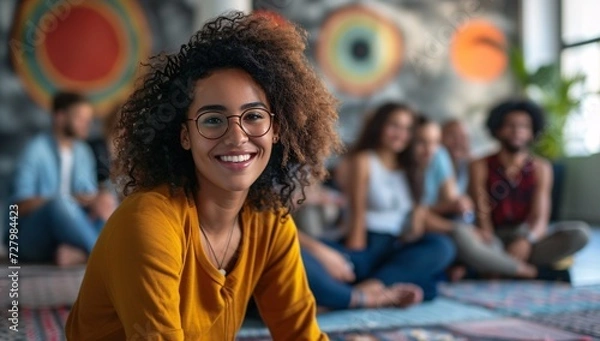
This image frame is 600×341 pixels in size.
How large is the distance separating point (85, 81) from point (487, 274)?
3418 mm

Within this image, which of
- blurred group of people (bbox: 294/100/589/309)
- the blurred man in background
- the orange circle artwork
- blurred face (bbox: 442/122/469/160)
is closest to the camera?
blurred group of people (bbox: 294/100/589/309)

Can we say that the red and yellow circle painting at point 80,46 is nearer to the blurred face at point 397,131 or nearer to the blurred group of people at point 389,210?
the blurred group of people at point 389,210

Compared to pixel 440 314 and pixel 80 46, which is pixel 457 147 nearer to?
pixel 440 314

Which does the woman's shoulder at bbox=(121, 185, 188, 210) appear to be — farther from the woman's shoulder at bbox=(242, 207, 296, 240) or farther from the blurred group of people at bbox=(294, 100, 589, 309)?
the blurred group of people at bbox=(294, 100, 589, 309)

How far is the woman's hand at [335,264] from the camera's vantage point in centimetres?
233

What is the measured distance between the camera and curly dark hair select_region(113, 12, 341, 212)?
1.06 meters

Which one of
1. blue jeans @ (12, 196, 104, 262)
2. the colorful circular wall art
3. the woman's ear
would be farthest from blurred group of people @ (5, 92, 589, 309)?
the colorful circular wall art

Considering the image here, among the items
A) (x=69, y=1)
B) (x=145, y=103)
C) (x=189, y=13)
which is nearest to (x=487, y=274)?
(x=145, y=103)

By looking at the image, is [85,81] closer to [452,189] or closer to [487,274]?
[452,189]

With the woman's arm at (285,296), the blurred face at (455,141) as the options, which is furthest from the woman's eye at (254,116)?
the blurred face at (455,141)

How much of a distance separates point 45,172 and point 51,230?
35 centimetres

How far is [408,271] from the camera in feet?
8.04

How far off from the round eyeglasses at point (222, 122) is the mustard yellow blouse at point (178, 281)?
12 centimetres

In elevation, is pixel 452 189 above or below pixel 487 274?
above
